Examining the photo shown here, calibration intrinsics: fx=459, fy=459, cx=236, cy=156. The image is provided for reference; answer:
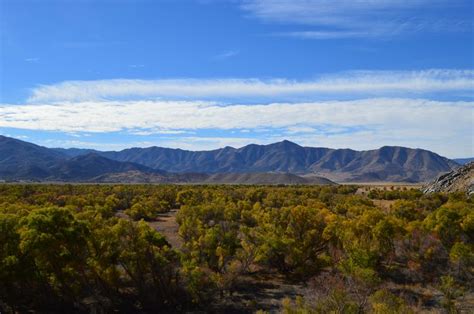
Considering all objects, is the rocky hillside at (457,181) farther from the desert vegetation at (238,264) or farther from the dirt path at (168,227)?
the dirt path at (168,227)

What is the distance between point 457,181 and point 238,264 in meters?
51.6

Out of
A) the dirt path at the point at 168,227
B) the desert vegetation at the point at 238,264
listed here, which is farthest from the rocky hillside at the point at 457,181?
the dirt path at the point at 168,227

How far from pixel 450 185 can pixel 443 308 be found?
51604mm

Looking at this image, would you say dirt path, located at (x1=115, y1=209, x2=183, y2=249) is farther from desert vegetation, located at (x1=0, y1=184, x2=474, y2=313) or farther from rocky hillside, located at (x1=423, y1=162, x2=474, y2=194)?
rocky hillside, located at (x1=423, y1=162, x2=474, y2=194)

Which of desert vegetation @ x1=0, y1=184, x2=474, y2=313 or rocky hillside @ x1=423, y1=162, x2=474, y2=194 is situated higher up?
rocky hillside @ x1=423, y1=162, x2=474, y2=194

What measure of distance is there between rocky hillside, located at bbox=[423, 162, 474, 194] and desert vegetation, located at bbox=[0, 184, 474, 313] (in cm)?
3422

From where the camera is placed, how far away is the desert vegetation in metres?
19.6

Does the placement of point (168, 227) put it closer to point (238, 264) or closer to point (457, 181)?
point (238, 264)

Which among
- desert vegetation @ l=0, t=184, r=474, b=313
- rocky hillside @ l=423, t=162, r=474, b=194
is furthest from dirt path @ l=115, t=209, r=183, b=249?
rocky hillside @ l=423, t=162, r=474, b=194

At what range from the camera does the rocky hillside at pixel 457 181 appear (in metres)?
60.5

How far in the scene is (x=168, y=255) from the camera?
22.0 m

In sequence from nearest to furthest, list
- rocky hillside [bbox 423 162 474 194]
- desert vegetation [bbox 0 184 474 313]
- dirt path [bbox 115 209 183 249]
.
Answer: desert vegetation [bbox 0 184 474 313] < dirt path [bbox 115 209 183 249] < rocky hillside [bbox 423 162 474 194]

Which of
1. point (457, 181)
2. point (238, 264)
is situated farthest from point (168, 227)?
point (457, 181)

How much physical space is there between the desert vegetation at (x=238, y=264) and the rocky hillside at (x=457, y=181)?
34.2 m
